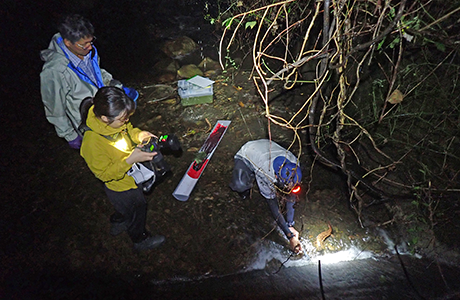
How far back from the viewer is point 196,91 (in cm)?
486

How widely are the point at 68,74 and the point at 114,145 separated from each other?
3.21 feet

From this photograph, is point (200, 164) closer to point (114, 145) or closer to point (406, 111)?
point (114, 145)

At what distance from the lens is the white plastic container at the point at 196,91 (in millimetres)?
4848

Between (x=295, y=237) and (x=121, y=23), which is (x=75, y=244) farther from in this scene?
(x=121, y=23)

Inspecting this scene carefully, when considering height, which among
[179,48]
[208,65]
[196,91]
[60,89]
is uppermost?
[60,89]

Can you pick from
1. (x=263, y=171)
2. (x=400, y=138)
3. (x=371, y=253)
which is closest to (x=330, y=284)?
(x=371, y=253)

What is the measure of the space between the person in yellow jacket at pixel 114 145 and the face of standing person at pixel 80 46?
754mm

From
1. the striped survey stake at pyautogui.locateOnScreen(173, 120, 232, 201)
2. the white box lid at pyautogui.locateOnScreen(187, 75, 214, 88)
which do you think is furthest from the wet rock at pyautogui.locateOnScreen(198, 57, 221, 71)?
the striped survey stake at pyautogui.locateOnScreen(173, 120, 232, 201)

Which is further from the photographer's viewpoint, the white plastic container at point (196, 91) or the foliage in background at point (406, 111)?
the white plastic container at point (196, 91)

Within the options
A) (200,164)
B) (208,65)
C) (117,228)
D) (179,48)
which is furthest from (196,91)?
(117,228)

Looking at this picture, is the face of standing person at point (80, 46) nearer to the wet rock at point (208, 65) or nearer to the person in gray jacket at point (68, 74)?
the person in gray jacket at point (68, 74)

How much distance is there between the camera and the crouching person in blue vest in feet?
7.61

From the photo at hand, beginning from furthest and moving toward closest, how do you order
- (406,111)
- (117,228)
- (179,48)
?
(179,48) → (117,228) → (406,111)

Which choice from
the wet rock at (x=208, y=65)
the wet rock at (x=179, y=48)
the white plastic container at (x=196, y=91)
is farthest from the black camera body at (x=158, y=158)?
the wet rock at (x=179, y=48)
